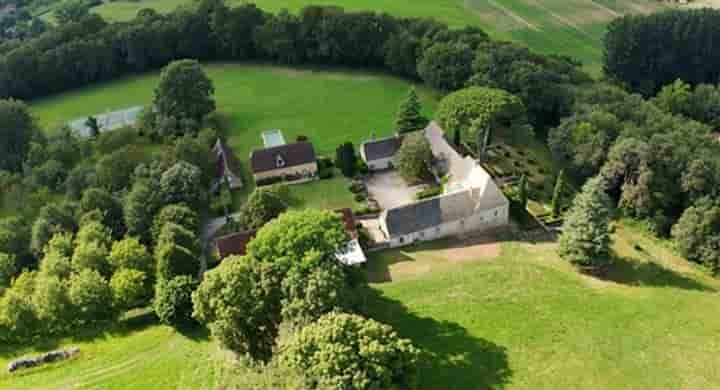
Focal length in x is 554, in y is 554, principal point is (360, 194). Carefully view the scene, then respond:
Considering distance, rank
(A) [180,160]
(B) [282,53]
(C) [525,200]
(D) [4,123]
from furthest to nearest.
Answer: (B) [282,53]
(D) [4,123]
(A) [180,160]
(C) [525,200]

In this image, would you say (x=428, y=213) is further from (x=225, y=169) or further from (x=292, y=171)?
(x=225, y=169)

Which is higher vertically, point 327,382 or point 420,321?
point 327,382

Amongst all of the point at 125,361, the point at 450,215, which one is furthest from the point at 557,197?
the point at 125,361

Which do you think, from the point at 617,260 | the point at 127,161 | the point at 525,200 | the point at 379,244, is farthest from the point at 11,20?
the point at 617,260

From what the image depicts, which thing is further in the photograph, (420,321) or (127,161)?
(127,161)

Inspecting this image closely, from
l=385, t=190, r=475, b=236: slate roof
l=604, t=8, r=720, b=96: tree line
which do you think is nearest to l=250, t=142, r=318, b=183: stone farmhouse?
l=385, t=190, r=475, b=236: slate roof

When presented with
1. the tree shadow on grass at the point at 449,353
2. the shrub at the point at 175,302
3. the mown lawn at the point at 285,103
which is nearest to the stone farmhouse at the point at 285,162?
the mown lawn at the point at 285,103

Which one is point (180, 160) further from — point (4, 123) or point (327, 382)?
point (327, 382)
